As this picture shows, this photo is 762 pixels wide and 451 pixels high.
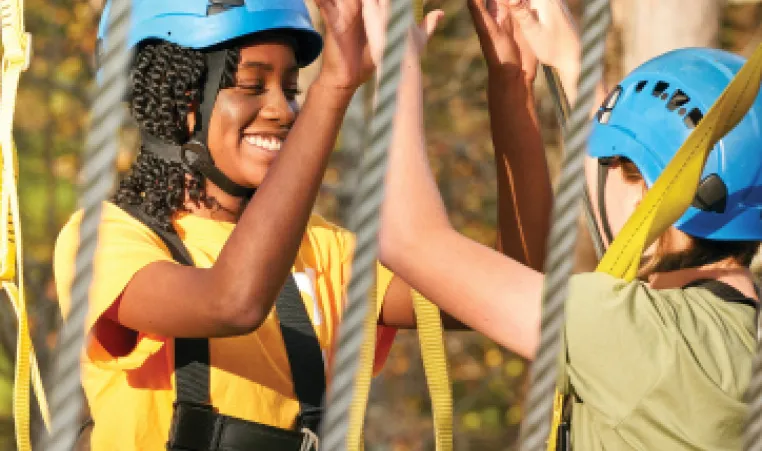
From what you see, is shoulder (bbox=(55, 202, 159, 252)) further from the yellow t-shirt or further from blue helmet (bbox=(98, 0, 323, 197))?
blue helmet (bbox=(98, 0, 323, 197))

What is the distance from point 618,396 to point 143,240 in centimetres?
88

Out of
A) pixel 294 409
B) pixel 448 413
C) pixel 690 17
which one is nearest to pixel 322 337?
pixel 294 409

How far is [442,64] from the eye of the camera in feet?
26.1

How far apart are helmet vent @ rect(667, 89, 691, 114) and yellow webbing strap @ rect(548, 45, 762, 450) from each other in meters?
0.31

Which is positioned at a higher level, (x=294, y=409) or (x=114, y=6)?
(x=114, y=6)

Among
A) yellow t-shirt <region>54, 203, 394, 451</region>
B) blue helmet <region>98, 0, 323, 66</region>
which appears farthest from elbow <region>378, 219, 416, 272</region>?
blue helmet <region>98, 0, 323, 66</region>

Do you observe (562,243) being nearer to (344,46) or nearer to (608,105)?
(344,46)

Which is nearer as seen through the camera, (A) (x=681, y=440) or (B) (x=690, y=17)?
(A) (x=681, y=440)

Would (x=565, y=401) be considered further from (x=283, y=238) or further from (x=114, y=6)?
(x=114, y=6)

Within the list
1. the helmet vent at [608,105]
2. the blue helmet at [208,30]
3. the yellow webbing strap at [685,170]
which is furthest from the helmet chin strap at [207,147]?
the yellow webbing strap at [685,170]

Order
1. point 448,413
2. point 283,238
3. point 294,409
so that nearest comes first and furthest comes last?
1. point 283,238
2. point 448,413
3. point 294,409

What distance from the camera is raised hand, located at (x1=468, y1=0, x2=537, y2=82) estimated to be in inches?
92.0

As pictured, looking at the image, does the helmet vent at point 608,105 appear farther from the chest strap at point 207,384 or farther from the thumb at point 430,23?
the chest strap at point 207,384

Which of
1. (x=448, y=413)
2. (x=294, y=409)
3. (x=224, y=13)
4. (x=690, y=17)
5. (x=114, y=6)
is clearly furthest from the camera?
(x=690, y=17)
